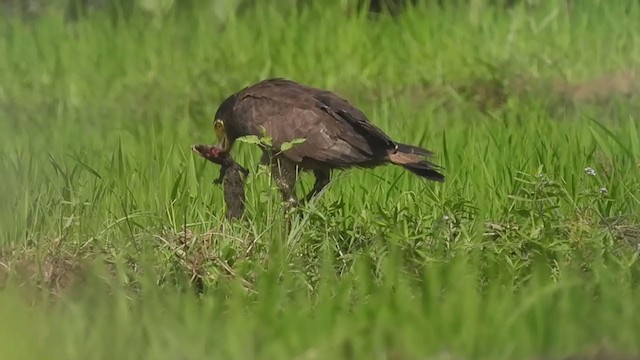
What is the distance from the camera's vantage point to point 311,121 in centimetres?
458

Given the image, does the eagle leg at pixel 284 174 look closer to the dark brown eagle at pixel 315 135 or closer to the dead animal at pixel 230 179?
the dark brown eagle at pixel 315 135

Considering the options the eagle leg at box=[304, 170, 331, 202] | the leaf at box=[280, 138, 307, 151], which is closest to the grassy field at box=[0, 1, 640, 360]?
the eagle leg at box=[304, 170, 331, 202]

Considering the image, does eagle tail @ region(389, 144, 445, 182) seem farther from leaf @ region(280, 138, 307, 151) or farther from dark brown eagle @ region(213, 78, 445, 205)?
leaf @ region(280, 138, 307, 151)

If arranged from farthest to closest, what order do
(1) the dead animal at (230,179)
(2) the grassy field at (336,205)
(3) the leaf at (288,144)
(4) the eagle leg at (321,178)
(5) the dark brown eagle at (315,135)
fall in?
1. (4) the eagle leg at (321,178)
2. (5) the dark brown eagle at (315,135)
3. (1) the dead animal at (230,179)
4. (3) the leaf at (288,144)
5. (2) the grassy field at (336,205)

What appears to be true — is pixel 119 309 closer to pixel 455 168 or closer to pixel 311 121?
pixel 311 121

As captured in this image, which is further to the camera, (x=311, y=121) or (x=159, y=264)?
(x=311, y=121)

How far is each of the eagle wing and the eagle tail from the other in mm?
58

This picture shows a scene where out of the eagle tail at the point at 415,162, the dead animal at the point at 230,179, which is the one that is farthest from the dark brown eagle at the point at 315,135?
the dead animal at the point at 230,179

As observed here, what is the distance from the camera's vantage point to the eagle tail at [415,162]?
4.47 meters

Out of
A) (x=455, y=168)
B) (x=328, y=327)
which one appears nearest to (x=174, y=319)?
(x=328, y=327)

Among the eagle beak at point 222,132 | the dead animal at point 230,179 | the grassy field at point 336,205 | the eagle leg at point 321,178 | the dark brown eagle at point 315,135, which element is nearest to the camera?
the grassy field at point 336,205

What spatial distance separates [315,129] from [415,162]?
14.8 inches

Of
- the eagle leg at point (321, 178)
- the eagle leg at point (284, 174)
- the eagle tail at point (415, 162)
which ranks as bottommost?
the eagle leg at point (321, 178)

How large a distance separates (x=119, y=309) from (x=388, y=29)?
5.11 meters
